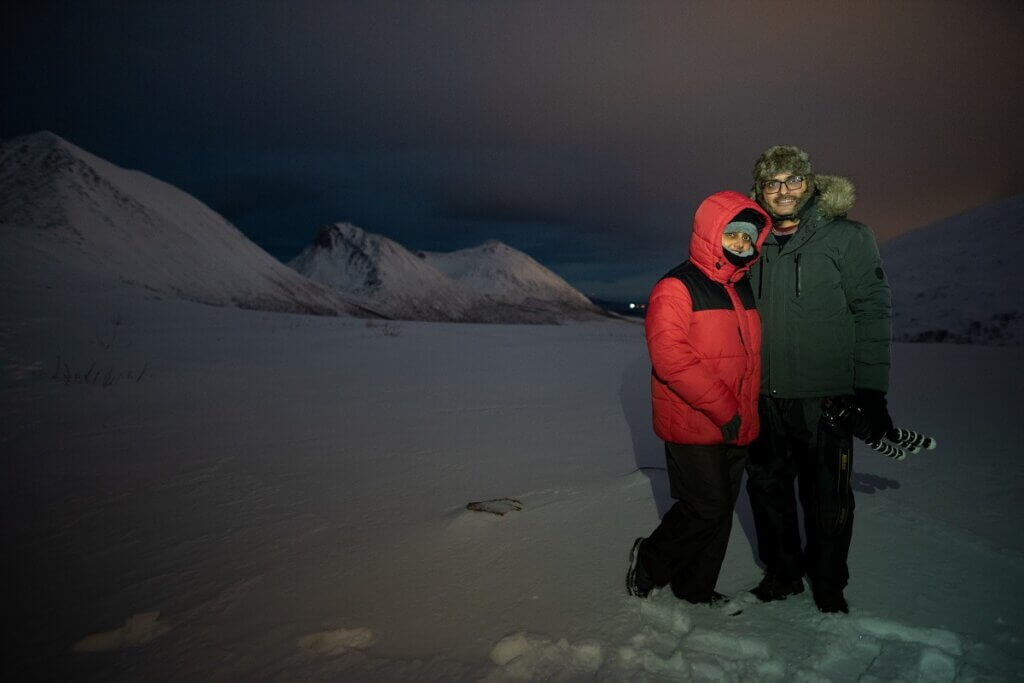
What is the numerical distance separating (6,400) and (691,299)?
347 inches

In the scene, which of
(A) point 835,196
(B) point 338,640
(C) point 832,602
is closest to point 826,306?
(A) point 835,196

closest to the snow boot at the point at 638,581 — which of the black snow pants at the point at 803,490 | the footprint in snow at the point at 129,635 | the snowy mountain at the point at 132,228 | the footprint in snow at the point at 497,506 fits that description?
the black snow pants at the point at 803,490

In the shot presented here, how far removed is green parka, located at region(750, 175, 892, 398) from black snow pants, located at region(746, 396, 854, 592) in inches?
6.2

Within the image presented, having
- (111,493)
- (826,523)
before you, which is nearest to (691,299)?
(826,523)

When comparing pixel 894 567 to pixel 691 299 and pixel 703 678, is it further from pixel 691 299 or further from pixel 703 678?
pixel 691 299

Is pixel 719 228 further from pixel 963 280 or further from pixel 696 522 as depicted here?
pixel 963 280

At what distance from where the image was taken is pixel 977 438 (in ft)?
16.8

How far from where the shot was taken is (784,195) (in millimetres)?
2668

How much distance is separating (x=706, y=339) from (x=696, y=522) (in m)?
0.92

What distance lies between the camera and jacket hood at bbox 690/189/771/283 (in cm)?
243

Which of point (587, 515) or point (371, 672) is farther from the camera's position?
point (587, 515)

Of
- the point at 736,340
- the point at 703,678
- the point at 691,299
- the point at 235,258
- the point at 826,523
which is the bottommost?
the point at 703,678

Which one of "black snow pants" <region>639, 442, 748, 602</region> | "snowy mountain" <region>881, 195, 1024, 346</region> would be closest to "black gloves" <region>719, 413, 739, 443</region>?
"black snow pants" <region>639, 442, 748, 602</region>

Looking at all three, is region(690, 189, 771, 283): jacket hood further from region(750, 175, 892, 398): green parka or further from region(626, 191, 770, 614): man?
region(750, 175, 892, 398): green parka
